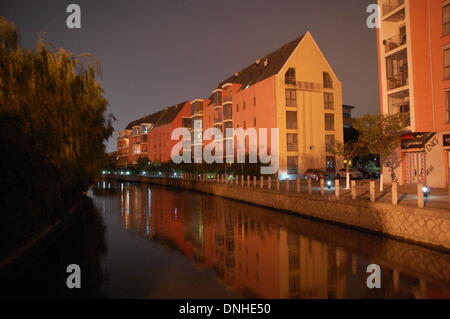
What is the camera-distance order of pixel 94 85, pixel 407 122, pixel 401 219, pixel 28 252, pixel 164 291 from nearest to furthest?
pixel 164 291 < pixel 28 252 < pixel 401 219 < pixel 94 85 < pixel 407 122

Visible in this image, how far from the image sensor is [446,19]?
21.2 meters

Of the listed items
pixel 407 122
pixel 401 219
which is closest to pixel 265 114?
pixel 407 122

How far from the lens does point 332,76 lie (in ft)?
140

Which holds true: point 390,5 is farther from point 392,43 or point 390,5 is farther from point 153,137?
point 153,137

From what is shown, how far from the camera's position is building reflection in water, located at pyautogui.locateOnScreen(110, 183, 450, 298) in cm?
707

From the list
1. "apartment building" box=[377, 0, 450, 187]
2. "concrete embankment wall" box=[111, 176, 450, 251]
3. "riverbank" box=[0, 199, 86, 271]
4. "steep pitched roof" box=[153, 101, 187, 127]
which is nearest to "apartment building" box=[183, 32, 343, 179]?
"apartment building" box=[377, 0, 450, 187]

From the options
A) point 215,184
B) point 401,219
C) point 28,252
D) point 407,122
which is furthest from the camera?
point 215,184

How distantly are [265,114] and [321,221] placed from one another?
25330 mm

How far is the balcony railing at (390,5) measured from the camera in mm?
25703

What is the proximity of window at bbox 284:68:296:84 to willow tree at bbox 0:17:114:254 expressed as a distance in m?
25.9

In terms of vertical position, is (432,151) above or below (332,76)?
below

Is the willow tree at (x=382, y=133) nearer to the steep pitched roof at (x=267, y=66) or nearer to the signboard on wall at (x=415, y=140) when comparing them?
the signboard on wall at (x=415, y=140)

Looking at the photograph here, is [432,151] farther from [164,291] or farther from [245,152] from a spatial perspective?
[245,152]

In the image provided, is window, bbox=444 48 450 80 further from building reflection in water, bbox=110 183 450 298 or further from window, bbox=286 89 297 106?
window, bbox=286 89 297 106
